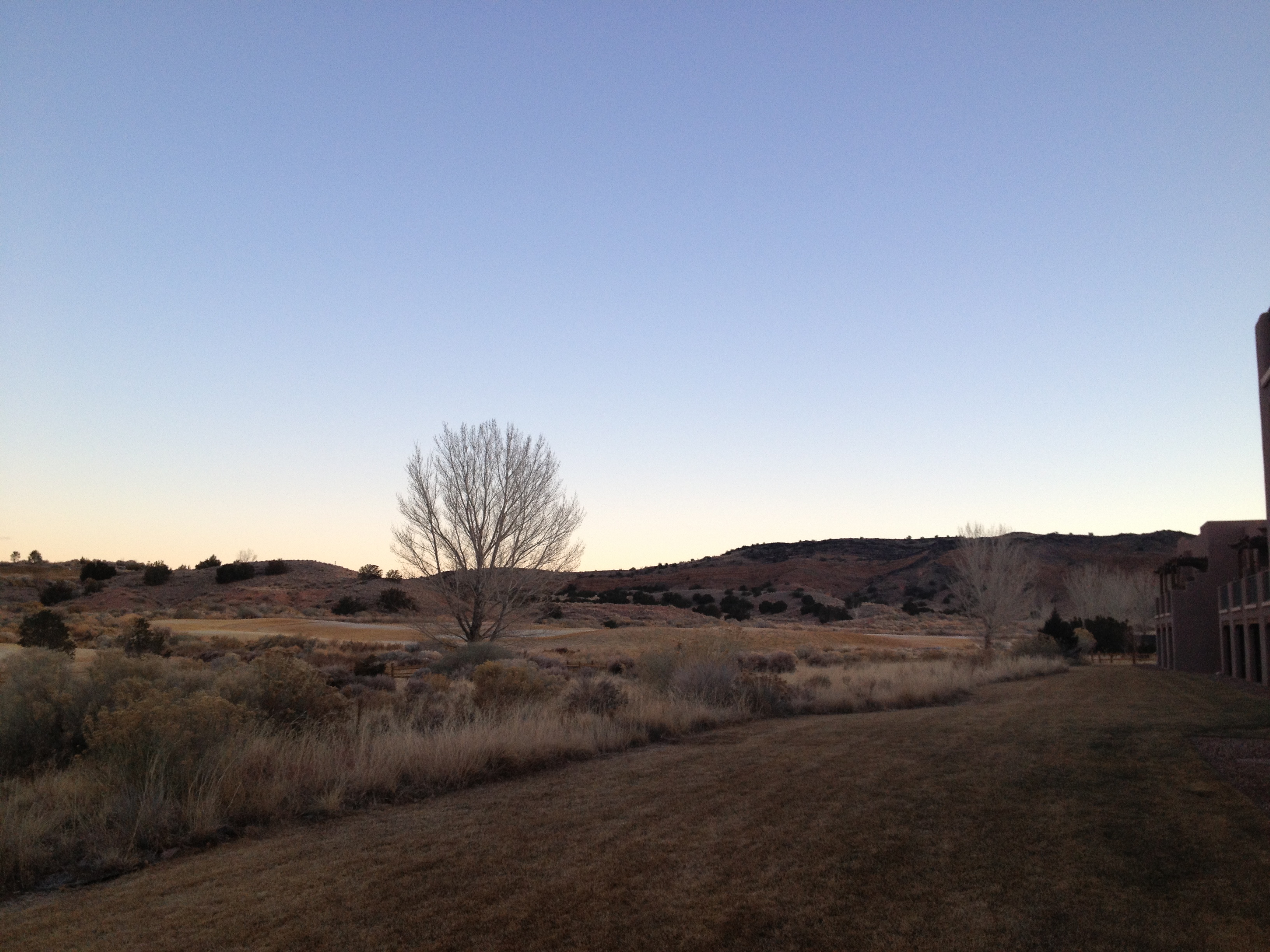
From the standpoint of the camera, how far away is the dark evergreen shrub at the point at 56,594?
187ft

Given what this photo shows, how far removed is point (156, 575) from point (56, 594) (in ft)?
40.3

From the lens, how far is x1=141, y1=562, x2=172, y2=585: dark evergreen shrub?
7006 centimetres

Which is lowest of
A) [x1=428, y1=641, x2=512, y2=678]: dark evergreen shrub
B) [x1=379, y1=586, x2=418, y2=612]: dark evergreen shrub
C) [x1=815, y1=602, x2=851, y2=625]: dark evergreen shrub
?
[x1=815, y1=602, x2=851, y2=625]: dark evergreen shrub

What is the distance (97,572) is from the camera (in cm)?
7050

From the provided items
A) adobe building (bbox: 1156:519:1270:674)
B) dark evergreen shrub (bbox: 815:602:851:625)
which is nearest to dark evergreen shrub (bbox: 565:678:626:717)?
adobe building (bbox: 1156:519:1270:674)

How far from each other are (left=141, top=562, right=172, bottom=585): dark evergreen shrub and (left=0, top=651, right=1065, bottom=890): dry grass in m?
62.4

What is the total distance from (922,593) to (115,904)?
10288 cm

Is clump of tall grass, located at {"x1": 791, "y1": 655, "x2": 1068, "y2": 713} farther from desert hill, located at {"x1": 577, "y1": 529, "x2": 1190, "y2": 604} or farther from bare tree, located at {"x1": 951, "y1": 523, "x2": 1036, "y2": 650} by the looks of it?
desert hill, located at {"x1": 577, "y1": 529, "x2": 1190, "y2": 604}

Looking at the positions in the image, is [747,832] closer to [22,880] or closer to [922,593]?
[22,880]

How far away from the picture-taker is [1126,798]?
855cm

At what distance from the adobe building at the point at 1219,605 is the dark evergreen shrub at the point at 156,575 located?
68.4 m

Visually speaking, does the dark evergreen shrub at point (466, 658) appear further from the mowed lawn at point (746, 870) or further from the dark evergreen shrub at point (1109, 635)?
the dark evergreen shrub at point (1109, 635)

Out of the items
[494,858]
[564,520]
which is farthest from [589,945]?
[564,520]

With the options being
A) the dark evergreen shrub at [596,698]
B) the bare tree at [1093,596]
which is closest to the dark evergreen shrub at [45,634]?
the dark evergreen shrub at [596,698]
